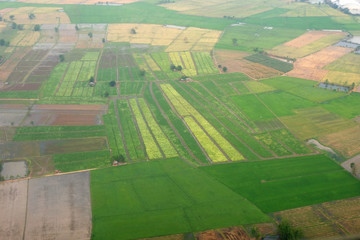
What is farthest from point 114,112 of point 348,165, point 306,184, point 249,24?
point 249,24

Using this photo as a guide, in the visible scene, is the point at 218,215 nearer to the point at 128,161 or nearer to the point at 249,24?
the point at 128,161

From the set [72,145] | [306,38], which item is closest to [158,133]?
[72,145]

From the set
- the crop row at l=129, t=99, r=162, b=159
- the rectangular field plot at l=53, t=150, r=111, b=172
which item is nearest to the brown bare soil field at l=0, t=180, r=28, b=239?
the rectangular field plot at l=53, t=150, r=111, b=172

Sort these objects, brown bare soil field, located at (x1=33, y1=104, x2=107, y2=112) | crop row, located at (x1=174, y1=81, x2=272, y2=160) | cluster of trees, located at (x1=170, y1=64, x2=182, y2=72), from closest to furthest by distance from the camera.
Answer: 1. crop row, located at (x1=174, y1=81, x2=272, y2=160)
2. brown bare soil field, located at (x1=33, y1=104, x2=107, y2=112)
3. cluster of trees, located at (x1=170, y1=64, x2=182, y2=72)

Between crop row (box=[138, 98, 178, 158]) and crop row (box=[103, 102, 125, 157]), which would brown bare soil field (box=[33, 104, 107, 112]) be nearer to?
crop row (box=[103, 102, 125, 157])

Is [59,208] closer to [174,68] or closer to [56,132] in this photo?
[56,132]

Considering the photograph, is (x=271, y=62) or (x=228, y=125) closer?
(x=228, y=125)
